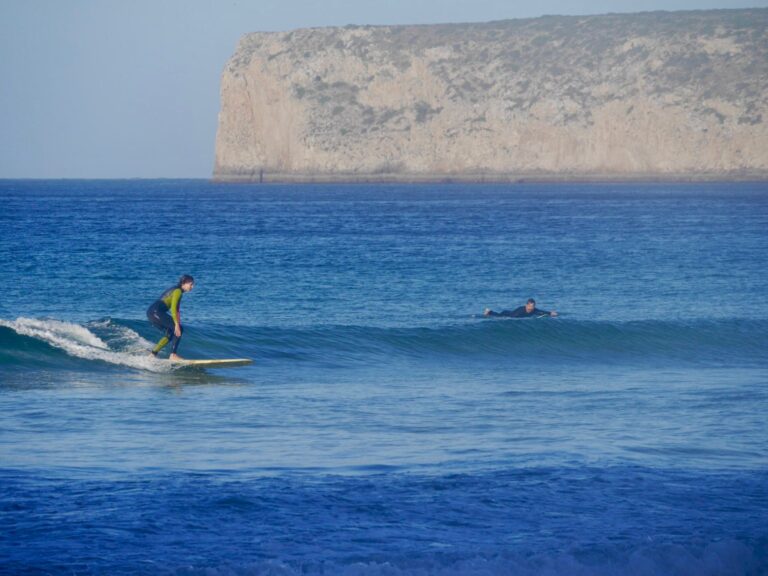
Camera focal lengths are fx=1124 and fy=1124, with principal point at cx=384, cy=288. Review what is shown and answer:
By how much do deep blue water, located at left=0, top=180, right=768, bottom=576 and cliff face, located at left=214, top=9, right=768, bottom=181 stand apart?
102 metres

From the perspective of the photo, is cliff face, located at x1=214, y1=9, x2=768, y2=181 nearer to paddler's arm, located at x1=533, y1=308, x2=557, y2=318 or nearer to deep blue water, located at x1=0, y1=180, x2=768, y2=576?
deep blue water, located at x1=0, y1=180, x2=768, y2=576

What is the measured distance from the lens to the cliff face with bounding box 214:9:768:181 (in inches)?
5226

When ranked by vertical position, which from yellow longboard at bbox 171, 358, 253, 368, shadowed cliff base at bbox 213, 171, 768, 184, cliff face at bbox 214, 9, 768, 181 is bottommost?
yellow longboard at bbox 171, 358, 253, 368

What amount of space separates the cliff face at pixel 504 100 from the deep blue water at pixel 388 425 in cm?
10194

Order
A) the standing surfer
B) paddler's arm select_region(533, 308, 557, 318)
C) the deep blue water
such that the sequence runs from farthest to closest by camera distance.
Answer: paddler's arm select_region(533, 308, 557, 318) → the standing surfer → the deep blue water

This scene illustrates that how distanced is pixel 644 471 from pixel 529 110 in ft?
428

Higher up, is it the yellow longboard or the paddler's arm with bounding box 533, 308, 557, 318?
the paddler's arm with bounding box 533, 308, 557, 318

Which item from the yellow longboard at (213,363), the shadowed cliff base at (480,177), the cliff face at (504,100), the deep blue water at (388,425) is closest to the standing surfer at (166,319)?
the yellow longboard at (213,363)

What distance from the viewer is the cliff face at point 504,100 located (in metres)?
133

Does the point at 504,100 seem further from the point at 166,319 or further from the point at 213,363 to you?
the point at 166,319

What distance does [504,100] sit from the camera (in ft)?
456

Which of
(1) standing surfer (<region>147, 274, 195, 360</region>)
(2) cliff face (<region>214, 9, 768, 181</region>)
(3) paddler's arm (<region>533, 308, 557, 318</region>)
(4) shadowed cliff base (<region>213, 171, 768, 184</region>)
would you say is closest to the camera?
(1) standing surfer (<region>147, 274, 195, 360</region>)

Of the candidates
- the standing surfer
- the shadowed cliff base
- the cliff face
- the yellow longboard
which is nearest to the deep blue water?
the yellow longboard

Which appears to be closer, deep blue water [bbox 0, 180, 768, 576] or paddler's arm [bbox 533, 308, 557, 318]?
deep blue water [bbox 0, 180, 768, 576]
